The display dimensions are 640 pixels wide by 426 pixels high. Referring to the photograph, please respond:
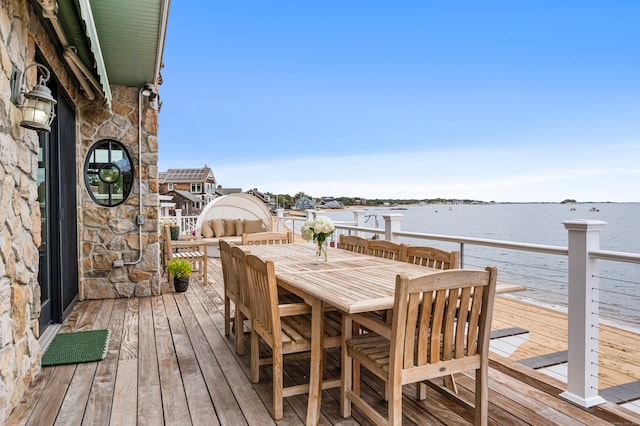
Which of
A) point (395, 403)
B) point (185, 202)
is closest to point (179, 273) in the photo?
point (395, 403)

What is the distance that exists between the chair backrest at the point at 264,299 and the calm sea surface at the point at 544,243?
A: 138cm

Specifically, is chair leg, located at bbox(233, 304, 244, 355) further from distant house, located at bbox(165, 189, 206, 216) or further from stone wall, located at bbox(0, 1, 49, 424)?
distant house, located at bbox(165, 189, 206, 216)

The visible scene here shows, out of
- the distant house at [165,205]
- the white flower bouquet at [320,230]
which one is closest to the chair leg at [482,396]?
the white flower bouquet at [320,230]

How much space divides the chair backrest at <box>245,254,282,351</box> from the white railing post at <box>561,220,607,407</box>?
1.75 m

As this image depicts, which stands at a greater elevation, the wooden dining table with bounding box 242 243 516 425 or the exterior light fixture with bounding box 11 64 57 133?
the exterior light fixture with bounding box 11 64 57 133

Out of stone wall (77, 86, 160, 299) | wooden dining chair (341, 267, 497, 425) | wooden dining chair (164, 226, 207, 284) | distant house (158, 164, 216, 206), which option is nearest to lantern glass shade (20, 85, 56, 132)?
wooden dining chair (341, 267, 497, 425)

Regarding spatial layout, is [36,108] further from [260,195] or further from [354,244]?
[260,195]

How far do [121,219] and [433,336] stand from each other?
4.57 meters

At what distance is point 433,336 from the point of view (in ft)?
6.26

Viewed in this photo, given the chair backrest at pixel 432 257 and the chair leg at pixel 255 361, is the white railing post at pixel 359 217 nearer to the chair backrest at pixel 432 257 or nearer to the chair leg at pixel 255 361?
the chair backrest at pixel 432 257

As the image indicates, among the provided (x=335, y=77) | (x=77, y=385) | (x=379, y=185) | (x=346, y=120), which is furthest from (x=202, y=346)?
(x=379, y=185)

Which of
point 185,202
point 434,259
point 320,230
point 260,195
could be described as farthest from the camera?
point 260,195

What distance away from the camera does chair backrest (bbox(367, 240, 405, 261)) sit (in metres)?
3.36

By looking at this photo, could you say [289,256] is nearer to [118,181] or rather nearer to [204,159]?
[118,181]
